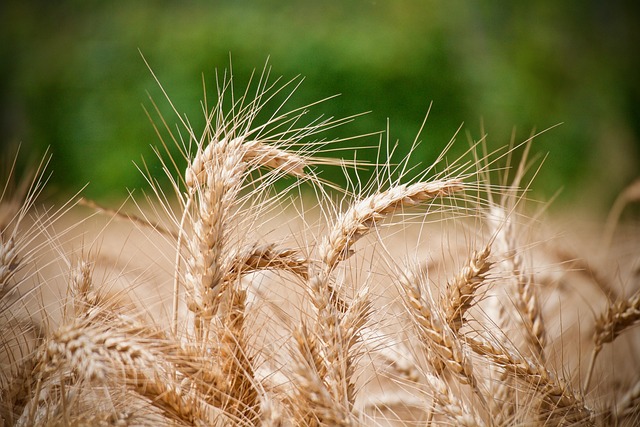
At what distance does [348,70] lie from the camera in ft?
5.06

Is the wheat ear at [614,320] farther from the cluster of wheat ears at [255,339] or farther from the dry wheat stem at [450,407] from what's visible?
the dry wheat stem at [450,407]

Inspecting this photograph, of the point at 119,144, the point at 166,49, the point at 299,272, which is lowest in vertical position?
the point at 119,144

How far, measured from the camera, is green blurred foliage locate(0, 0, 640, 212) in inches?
59.2

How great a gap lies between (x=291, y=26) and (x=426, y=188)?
4.29 feet

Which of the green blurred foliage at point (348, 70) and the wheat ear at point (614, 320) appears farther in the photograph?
the green blurred foliage at point (348, 70)

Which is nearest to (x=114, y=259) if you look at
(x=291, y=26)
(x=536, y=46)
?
(x=291, y=26)

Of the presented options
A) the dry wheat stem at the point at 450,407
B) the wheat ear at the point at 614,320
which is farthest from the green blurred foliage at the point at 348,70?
the dry wheat stem at the point at 450,407

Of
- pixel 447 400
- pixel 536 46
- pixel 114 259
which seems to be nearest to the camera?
pixel 447 400

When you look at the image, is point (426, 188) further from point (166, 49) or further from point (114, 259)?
point (166, 49)

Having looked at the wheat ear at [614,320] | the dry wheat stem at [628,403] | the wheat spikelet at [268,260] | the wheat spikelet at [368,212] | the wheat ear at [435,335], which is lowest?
the dry wheat stem at [628,403]

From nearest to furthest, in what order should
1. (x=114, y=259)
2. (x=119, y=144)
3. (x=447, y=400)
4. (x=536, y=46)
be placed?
(x=447, y=400), (x=114, y=259), (x=119, y=144), (x=536, y=46)

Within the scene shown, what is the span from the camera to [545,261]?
0.60 meters

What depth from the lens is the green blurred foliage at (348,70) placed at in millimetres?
1505

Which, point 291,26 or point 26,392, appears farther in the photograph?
point 291,26
